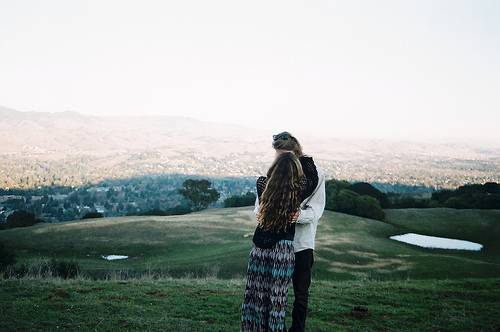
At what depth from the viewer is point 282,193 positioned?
7102 millimetres

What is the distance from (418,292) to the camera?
569 inches

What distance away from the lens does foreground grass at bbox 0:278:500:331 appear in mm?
9695

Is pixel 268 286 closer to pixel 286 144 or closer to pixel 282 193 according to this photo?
pixel 282 193

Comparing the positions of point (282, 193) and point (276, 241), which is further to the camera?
point (276, 241)

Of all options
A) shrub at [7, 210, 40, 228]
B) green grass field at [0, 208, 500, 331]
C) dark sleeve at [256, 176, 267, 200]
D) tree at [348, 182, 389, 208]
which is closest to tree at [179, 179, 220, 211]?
tree at [348, 182, 389, 208]

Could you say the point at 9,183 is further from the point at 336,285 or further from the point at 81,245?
the point at 336,285

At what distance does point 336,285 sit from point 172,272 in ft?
47.8

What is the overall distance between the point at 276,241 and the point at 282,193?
0.83 meters

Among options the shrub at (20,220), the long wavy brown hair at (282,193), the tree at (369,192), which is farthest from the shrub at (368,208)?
the long wavy brown hair at (282,193)

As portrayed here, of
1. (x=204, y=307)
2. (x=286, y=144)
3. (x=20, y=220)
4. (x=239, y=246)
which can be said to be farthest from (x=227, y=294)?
(x=20, y=220)

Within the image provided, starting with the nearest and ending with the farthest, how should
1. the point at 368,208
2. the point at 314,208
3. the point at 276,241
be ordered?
the point at 276,241, the point at 314,208, the point at 368,208

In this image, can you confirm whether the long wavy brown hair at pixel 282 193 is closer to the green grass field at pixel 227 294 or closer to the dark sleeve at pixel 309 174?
the dark sleeve at pixel 309 174

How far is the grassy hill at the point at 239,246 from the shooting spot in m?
29.1

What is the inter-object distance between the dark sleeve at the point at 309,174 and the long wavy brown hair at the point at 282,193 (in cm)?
19
